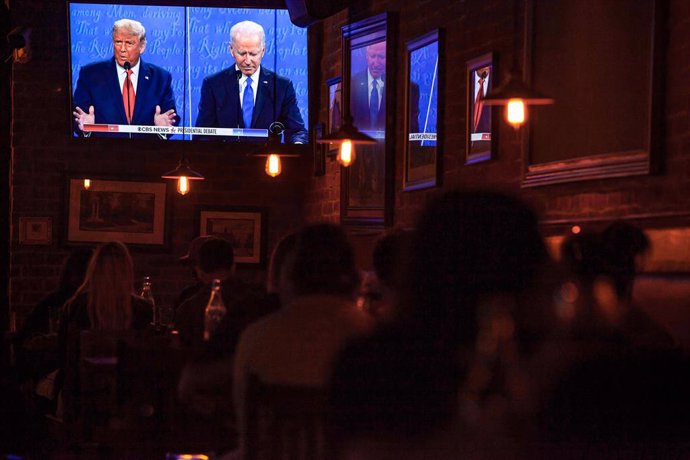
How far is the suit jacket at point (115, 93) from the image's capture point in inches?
356

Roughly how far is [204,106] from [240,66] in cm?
48

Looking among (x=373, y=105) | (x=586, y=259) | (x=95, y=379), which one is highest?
(x=373, y=105)

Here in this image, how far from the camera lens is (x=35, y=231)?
30.9 ft

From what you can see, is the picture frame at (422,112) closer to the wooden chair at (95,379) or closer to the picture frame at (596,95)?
the picture frame at (596,95)

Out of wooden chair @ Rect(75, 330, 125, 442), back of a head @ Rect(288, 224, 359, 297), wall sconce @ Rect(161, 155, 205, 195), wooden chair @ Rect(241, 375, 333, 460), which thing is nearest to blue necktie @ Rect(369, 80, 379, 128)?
Answer: wall sconce @ Rect(161, 155, 205, 195)

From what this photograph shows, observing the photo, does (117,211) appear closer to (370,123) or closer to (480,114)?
(370,123)

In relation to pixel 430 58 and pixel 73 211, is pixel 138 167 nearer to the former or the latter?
pixel 73 211

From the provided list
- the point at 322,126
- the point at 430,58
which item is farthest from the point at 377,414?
the point at 322,126

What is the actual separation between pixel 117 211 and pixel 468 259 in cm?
806

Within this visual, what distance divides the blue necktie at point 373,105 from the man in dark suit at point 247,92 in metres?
1.70

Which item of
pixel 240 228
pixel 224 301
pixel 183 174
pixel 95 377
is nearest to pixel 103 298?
pixel 224 301

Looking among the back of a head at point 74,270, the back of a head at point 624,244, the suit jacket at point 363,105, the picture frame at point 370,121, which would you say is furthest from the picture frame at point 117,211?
the back of a head at point 624,244

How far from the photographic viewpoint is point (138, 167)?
31.6ft

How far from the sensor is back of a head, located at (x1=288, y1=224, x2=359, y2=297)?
8.79 feet
